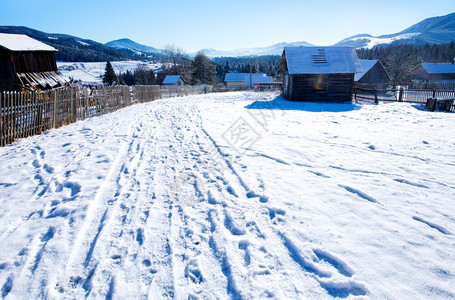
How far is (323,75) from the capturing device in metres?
19.4

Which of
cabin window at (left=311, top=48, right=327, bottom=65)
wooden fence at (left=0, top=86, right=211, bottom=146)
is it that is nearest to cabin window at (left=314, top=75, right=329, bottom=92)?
cabin window at (left=311, top=48, right=327, bottom=65)

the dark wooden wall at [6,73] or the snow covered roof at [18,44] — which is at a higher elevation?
the snow covered roof at [18,44]

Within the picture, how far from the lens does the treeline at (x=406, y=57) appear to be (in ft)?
166

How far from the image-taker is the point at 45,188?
4.36 m

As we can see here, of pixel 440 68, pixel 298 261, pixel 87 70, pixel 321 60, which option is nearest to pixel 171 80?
pixel 321 60

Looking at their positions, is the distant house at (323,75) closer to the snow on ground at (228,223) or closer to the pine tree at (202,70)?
the snow on ground at (228,223)

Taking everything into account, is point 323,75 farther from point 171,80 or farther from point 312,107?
point 171,80

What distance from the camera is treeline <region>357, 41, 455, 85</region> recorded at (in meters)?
50.5

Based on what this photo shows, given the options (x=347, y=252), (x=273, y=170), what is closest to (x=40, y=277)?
(x=347, y=252)

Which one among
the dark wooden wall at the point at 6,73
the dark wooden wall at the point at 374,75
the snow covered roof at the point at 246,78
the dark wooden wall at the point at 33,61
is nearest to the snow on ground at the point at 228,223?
the dark wooden wall at the point at 6,73

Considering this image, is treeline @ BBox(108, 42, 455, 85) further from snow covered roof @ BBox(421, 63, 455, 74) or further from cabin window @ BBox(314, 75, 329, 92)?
cabin window @ BBox(314, 75, 329, 92)

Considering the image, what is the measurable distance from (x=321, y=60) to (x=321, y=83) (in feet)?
6.34

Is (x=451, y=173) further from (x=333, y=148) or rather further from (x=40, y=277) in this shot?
(x=40, y=277)

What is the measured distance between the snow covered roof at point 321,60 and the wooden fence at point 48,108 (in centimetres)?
1356
